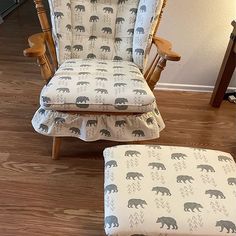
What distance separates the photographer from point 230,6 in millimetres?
2131

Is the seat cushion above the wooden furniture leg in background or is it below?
above

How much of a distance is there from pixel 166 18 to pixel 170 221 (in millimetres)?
1609

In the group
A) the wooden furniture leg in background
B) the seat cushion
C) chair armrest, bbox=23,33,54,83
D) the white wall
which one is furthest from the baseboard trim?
chair armrest, bbox=23,33,54,83

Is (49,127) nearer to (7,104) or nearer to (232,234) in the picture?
(7,104)

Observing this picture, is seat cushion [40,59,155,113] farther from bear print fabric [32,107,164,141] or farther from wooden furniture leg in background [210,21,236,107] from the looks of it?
wooden furniture leg in background [210,21,236,107]

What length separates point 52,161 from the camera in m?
1.68

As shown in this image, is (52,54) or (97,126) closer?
(97,126)

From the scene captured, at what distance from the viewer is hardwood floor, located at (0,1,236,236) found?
53.4 inches

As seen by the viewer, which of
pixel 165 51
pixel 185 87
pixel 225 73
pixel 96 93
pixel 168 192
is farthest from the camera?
pixel 185 87

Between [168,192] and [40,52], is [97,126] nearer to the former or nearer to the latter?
[40,52]

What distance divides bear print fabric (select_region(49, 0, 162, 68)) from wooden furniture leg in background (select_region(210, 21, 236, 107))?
631 mm

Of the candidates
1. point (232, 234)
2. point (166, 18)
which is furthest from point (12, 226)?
point (166, 18)

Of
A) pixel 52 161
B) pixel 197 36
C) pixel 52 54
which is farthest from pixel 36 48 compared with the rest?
pixel 197 36

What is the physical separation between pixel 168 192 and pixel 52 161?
863 millimetres
